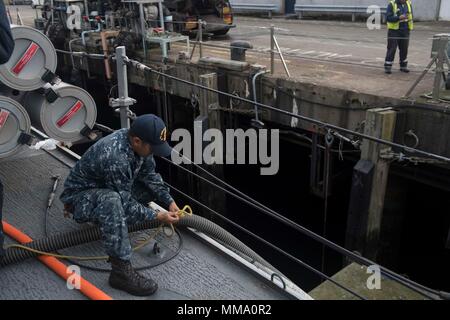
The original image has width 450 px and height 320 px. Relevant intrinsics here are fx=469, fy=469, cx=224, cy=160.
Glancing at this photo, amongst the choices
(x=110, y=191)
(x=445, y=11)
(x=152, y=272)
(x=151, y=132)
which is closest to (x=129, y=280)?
(x=152, y=272)

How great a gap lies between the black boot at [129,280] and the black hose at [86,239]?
1.74 feet

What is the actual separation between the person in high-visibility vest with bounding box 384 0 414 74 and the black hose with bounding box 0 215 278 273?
6.26 metres

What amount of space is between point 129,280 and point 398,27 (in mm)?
7786

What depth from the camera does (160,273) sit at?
11.2ft

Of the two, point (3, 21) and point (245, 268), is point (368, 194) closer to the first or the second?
point (245, 268)

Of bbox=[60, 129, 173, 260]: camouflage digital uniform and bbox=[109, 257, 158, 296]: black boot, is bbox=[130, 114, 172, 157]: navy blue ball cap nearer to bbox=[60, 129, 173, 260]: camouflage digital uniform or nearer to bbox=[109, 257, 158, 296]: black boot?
bbox=[60, 129, 173, 260]: camouflage digital uniform

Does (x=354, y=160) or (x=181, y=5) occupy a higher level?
(x=181, y=5)

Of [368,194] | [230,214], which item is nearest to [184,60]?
[230,214]

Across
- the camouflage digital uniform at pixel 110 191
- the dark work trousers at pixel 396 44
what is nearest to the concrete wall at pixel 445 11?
the dark work trousers at pixel 396 44

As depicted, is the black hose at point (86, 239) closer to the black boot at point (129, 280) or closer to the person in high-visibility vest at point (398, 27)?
the black boot at point (129, 280)

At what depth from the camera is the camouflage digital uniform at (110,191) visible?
308 centimetres

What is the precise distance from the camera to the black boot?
10.2ft

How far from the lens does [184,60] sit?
401 inches
